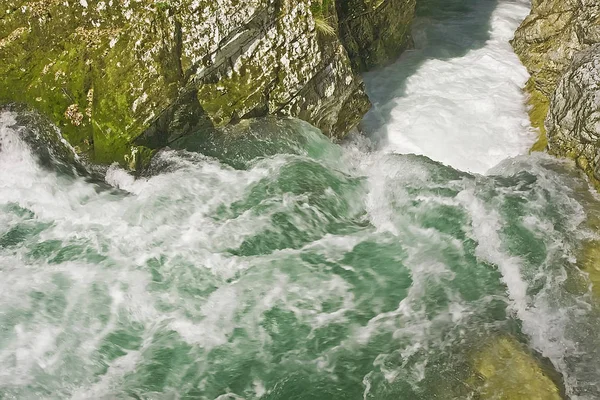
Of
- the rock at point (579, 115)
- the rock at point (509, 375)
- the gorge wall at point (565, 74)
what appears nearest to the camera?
the rock at point (509, 375)

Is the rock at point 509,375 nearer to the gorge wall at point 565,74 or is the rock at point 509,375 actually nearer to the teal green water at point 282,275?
the teal green water at point 282,275

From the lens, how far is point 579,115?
35.4 feet

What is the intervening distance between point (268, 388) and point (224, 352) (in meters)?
0.83

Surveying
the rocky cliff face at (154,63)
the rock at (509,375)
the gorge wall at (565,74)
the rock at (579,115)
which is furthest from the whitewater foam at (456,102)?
the rock at (509,375)

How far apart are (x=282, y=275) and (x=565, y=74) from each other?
24.8 ft

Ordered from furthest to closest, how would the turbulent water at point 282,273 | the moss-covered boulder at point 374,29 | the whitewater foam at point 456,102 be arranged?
the moss-covered boulder at point 374,29
the whitewater foam at point 456,102
the turbulent water at point 282,273

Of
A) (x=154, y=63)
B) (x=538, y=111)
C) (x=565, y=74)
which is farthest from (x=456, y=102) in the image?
(x=154, y=63)

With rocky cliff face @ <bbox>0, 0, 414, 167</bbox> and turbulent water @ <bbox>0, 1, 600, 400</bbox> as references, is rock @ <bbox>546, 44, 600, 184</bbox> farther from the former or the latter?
rocky cliff face @ <bbox>0, 0, 414, 167</bbox>

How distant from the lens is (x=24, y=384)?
6969mm

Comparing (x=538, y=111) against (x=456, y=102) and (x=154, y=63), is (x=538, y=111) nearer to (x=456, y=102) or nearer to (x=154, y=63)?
(x=456, y=102)

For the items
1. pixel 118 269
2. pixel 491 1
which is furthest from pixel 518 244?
pixel 491 1

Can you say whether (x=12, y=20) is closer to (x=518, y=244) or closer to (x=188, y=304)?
(x=188, y=304)

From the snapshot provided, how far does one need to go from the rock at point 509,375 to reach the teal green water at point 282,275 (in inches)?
4.9

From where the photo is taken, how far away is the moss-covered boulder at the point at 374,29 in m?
13.4
